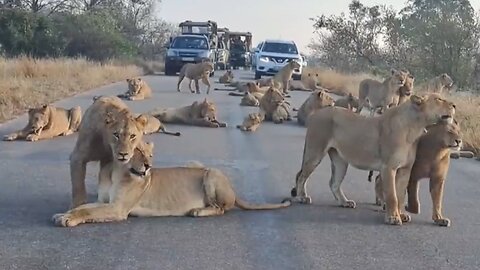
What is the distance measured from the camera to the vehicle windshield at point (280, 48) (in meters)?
39.7

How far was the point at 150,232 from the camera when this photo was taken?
7.09m

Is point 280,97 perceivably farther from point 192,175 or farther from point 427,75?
point 427,75

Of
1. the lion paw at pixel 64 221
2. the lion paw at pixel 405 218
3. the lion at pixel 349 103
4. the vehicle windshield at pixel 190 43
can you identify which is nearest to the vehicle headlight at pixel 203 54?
the vehicle windshield at pixel 190 43

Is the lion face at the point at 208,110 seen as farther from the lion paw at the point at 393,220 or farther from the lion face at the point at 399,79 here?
the lion paw at the point at 393,220

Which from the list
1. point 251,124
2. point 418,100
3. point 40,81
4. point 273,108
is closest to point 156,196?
point 418,100

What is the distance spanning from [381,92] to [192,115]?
4.46m

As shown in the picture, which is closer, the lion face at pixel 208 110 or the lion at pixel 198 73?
the lion face at pixel 208 110

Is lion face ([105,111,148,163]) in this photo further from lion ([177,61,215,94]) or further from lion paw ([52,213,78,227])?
lion ([177,61,215,94])

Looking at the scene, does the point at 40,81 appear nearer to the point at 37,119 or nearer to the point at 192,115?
the point at 192,115

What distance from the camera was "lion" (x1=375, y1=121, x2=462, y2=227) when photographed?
26.1ft

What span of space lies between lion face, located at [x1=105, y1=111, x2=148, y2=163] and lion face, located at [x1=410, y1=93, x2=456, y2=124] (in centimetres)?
260

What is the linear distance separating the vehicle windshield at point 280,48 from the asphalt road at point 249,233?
28708mm

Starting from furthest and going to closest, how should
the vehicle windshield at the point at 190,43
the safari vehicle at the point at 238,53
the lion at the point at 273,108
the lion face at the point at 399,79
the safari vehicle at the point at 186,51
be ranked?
the safari vehicle at the point at 238,53
the vehicle windshield at the point at 190,43
the safari vehicle at the point at 186,51
the lion face at the point at 399,79
the lion at the point at 273,108

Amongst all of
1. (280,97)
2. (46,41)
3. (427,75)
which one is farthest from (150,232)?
(46,41)
